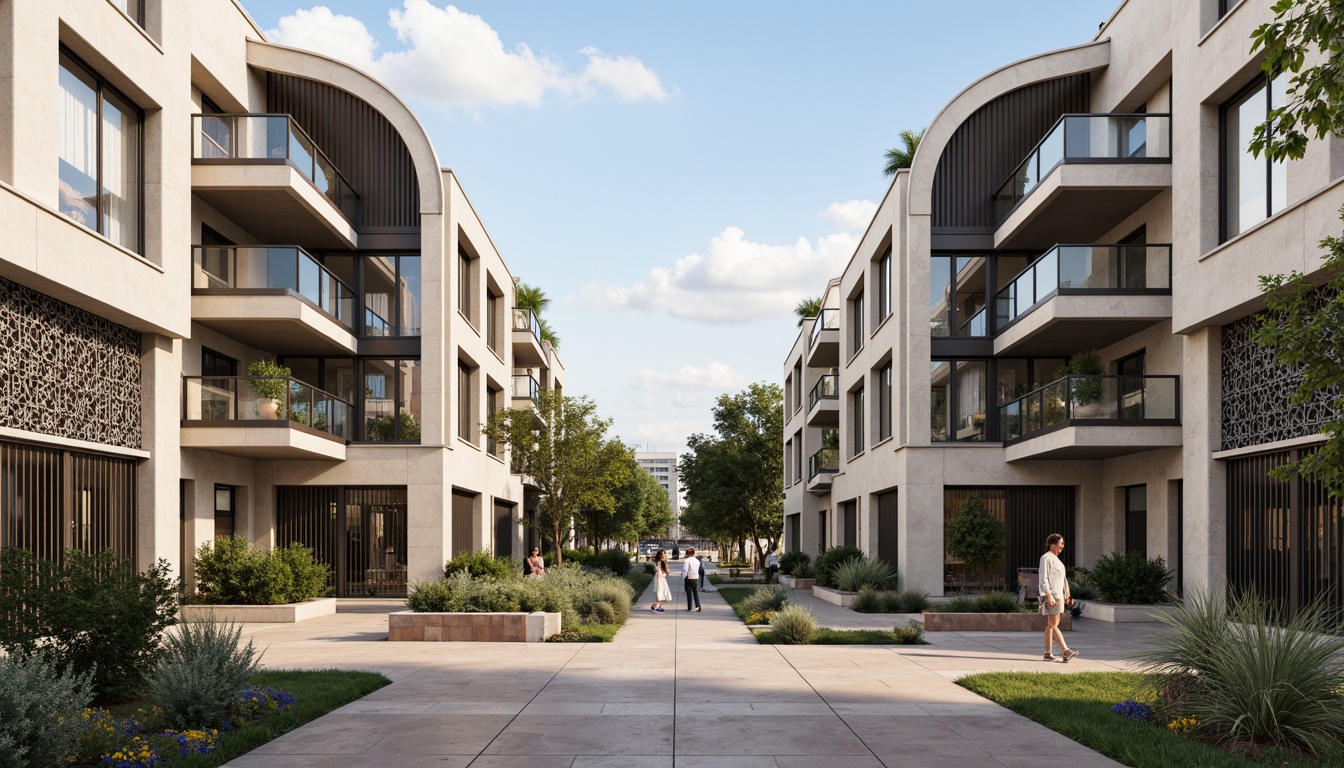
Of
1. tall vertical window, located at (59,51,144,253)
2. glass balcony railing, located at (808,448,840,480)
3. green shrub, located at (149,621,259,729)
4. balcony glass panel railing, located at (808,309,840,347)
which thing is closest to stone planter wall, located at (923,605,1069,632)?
green shrub, located at (149,621,259,729)

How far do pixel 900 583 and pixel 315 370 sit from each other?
16454 millimetres

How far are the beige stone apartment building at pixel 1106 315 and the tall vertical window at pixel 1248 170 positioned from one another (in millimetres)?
54

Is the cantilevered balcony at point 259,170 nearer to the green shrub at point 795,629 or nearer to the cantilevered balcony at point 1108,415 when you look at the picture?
the green shrub at point 795,629

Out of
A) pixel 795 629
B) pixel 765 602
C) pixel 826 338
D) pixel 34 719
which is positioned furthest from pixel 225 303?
pixel 826 338

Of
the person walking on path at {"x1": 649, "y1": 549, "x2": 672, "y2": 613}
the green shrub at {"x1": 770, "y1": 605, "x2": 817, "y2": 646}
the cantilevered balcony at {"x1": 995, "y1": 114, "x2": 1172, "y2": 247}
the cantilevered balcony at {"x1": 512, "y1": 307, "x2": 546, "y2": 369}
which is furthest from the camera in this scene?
the cantilevered balcony at {"x1": 512, "y1": 307, "x2": 546, "y2": 369}

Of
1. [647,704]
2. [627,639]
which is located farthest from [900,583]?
[647,704]

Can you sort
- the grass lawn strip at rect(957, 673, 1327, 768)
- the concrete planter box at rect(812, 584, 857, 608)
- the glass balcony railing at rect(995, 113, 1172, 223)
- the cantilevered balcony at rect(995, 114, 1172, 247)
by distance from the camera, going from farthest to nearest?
1. the concrete planter box at rect(812, 584, 857, 608)
2. the cantilevered balcony at rect(995, 114, 1172, 247)
3. the glass balcony railing at rect(995, 113, 1172, 223)
4. the grass lawn strip at rect(957, 673, 1327, 768)

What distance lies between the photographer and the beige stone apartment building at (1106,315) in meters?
19.1

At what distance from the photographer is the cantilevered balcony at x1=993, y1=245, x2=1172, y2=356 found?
23.2 meters

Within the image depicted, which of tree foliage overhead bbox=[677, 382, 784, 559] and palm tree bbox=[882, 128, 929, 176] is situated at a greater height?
palm tree bbox=[882, 128, 929, 176]

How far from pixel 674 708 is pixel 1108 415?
1556 cm

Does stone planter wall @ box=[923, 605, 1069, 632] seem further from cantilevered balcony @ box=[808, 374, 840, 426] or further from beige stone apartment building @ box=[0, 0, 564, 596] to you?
cantilevered balcony @ box=[808, 374, 840, 426]

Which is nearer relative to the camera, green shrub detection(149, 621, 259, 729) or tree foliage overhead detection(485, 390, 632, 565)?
green shrub detection(149, 621, 259, 729)

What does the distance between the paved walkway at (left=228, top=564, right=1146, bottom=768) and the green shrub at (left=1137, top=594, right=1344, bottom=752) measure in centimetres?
130
